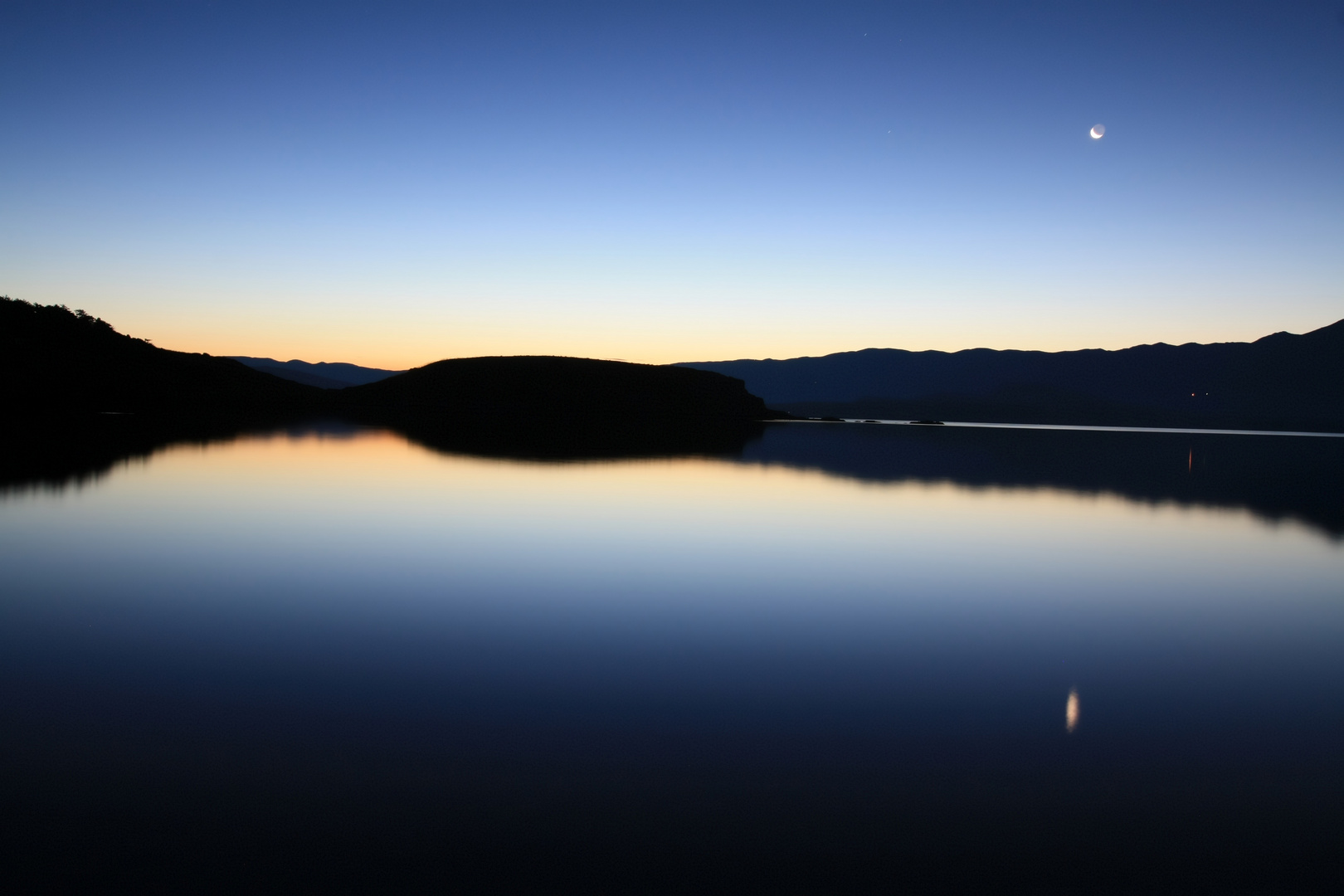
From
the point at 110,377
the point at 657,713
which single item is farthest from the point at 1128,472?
the point at 110,377

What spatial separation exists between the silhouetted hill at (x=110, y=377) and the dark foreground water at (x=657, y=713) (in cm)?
9630

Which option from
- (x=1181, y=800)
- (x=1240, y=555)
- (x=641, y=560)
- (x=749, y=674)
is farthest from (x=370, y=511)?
(x=1240, y=555)

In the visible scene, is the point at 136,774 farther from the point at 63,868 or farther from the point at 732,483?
the point at 732,483

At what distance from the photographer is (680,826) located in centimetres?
413

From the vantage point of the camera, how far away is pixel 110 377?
4870 inches

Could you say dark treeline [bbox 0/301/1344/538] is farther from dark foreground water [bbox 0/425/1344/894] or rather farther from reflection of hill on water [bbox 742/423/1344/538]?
dark foreground water [bbox 0/425/1344/894]

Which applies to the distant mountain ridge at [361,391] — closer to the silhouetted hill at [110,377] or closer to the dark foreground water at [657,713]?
the silhouetted hill at [110,377]

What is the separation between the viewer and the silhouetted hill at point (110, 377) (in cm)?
10462

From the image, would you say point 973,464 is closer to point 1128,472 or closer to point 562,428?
point 1128,472

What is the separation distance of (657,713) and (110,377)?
15099 cm

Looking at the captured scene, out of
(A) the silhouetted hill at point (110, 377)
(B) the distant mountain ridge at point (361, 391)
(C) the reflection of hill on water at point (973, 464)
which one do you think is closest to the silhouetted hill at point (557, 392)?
(B) the distant mountain ridge at point (361, 391)

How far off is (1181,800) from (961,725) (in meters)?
1.45

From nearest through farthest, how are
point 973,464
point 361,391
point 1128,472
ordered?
point 1128,472
point 973,464
point 361,391

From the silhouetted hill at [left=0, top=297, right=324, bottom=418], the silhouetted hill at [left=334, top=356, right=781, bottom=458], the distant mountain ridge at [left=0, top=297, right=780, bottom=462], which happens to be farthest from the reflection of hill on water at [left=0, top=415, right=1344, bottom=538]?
the silhouetted hill at [left=334, top=356, right=781, bottom=458]
